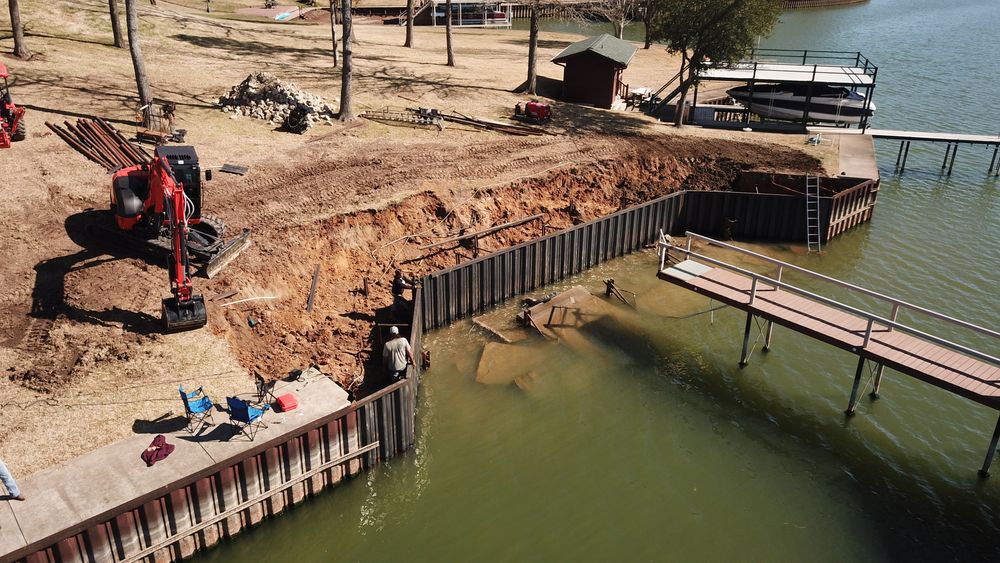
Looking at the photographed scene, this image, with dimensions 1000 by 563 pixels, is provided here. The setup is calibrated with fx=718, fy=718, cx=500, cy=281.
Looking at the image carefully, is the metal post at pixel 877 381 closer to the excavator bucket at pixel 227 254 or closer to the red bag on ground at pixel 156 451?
the red bag on ground at pixel 156 451

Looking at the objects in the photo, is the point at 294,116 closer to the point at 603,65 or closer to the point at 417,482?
the point at 603,65

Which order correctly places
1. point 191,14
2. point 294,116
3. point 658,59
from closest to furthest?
point 294,116 → point 191,14 → point 658,59

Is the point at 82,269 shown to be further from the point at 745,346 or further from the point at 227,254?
the point at 745,346

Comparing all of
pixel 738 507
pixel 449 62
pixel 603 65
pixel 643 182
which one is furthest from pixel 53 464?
pixel 449 62

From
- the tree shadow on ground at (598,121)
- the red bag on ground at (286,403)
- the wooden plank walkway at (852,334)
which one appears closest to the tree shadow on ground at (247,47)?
the tree shadow on ground at (598,121)

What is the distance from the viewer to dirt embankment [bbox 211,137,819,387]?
68.0ft

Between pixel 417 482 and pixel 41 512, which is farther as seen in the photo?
pixel 417 482

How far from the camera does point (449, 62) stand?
47.2 m

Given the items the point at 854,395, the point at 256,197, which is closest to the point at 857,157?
the point at 854,395

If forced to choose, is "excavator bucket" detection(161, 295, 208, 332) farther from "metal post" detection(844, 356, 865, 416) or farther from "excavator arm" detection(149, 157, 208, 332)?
"metal post" detection(844, 356, 865, 416)

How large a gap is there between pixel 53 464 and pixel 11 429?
166 cm

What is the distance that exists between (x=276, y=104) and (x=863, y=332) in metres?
26.2

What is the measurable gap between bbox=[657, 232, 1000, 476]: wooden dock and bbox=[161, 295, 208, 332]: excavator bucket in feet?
46.5

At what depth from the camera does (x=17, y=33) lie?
3472 centimetres
